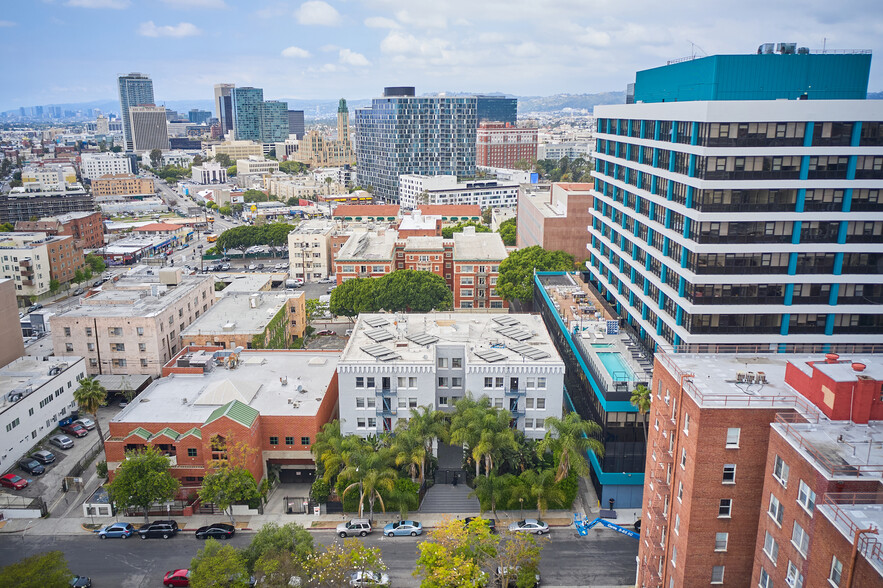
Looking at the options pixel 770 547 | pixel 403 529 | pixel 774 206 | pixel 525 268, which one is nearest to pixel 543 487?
pixel 403 529

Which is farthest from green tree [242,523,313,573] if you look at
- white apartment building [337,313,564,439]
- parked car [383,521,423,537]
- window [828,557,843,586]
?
window [828,557,843,586]

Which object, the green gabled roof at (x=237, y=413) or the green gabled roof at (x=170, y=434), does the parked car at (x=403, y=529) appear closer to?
the green gabled roof at (x=237, y=413)

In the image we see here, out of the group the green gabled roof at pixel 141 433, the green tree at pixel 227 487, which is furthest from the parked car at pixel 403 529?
the green gabled roof at pixel 141 433

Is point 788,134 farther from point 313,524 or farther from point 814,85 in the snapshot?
point 313,524

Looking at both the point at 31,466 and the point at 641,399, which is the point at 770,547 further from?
the point at 31,466

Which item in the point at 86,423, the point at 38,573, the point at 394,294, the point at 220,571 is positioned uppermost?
the point at 394,294
